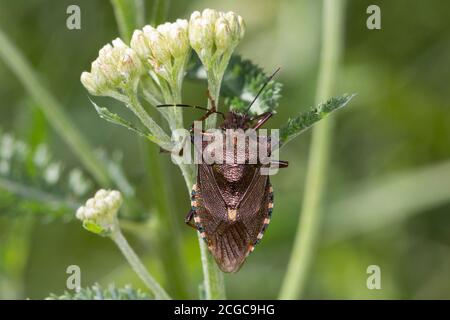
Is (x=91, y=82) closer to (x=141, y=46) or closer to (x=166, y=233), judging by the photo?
(x=141, y=46)

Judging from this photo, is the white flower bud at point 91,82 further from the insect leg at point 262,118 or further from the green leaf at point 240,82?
the insect leg at point 262,118

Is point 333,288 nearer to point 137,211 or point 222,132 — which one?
point 137,211

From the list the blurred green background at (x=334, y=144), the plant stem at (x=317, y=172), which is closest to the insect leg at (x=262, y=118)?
the plant stem at (x=317, y=172)


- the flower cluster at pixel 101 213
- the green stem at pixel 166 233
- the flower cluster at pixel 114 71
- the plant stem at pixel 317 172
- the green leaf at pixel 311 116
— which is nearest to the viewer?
the green leaf at pixel 311 116

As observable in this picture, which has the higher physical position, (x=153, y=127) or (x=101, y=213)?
(x=153, y=127)

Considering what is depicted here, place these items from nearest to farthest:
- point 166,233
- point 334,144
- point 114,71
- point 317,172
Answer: point 114,71, point 166,233, point 317,172, point 334,144

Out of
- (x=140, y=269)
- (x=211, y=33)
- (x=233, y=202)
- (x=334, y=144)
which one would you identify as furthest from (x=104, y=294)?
(x=334, y=144)

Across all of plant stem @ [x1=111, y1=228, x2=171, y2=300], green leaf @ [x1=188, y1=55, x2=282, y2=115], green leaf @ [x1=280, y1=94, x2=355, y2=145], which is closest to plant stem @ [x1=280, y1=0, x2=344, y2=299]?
green leaf @ [x1=188, y1=55, x2=282, y2=115]
